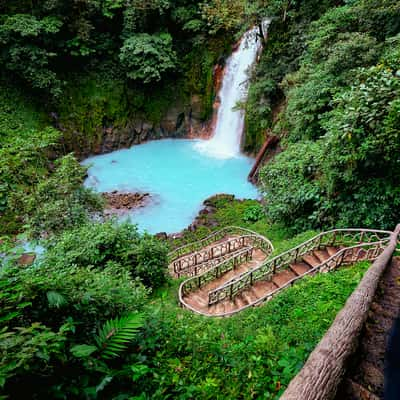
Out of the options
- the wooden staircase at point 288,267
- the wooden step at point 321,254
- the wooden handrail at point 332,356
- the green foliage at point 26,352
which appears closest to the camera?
the green foliage at point 26,352

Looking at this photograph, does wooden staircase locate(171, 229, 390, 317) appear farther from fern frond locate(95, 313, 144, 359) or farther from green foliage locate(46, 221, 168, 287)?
fern frond locate(95, 313, 144, 359)

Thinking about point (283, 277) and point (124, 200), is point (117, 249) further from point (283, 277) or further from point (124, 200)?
point (124, 200)

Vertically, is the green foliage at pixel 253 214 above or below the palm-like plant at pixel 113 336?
below

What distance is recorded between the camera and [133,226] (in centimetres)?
833

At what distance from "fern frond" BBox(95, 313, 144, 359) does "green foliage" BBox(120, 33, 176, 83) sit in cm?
1897

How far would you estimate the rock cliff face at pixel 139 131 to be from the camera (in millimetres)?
19391

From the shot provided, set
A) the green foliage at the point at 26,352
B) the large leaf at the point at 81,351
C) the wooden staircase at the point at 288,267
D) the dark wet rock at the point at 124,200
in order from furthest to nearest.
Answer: the dark wet rock at the point at 124,200 < the wooden staircase at the point at 288,267 < the large leaf at the point at 81,351 < the green foliage at the point at 26,352

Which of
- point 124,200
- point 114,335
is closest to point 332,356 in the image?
point 114,335

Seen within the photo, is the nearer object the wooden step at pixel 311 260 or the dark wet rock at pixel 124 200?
the wooden step at pixel 311 260

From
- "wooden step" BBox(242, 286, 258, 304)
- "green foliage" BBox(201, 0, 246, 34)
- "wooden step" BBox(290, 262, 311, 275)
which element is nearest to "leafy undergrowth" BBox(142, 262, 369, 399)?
"wooden step" BBox(242, 286, 258, 304)

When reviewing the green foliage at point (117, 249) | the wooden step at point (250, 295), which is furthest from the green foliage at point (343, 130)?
the green foliage at point (117, 249)

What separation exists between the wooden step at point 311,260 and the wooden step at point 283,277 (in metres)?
0.47

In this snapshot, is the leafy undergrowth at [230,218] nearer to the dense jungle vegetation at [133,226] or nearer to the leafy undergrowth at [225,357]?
the dense jungle vegetation at [133,226]

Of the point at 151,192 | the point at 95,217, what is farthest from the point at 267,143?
the point at 95,217
